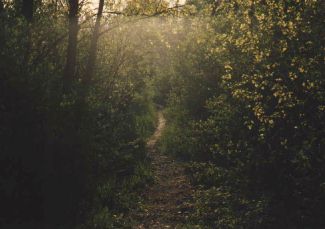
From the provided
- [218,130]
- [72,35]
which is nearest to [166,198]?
[218,130]

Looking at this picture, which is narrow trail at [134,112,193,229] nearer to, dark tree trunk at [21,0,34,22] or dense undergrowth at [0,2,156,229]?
dense undergrowth at [0,2,156,229]

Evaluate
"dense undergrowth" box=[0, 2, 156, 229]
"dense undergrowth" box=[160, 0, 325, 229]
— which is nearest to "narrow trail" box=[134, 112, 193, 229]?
"dense undergrowth" box=[160, 0, 325, 229]

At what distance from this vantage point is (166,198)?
1377 centimetres

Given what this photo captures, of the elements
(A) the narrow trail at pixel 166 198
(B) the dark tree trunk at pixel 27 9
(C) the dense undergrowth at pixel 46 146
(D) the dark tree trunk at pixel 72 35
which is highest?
(B) the dark tree trunk at pixel 27 9

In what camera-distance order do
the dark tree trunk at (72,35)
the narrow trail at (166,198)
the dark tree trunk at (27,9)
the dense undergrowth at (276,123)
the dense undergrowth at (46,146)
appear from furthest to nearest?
the dark tree trunk at (27,9) < the dark tree trunk at (72,35) < the narrow trail at (166,198) < the dense undergrowth at (276,123) < the dense undergrowth at (46,146)

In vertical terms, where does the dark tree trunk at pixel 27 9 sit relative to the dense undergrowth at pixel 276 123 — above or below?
above

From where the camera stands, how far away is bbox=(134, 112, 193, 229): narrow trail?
38.9 ft

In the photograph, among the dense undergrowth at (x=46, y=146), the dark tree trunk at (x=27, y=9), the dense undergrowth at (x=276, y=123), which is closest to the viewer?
the dense undergrowth at (x=46, y=146)

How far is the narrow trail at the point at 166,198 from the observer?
11859 millimetres

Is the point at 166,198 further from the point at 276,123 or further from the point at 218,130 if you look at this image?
the point at 276,123

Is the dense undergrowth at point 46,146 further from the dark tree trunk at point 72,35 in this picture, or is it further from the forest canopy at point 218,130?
the dark tree trunk at point 72,35

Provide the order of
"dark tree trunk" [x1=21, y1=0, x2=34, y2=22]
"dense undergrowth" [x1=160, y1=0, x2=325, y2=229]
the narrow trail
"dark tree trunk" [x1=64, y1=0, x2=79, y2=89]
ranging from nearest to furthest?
1. "dense undergrowth" [x1=160, y1=0, x2=325, y2=229]
2. the narrow trail
3. "dark tree trunk" [x1=64, y1=0, x2=79, y2=89]
4. "dark tree trunk" [x1=21, y1=0, x2=34, y2=22]

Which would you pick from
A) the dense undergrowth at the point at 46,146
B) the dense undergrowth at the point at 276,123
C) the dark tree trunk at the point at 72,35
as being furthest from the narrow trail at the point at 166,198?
the dark tree trunk at the point at 72,35

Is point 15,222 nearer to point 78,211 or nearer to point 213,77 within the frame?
point 78,211
